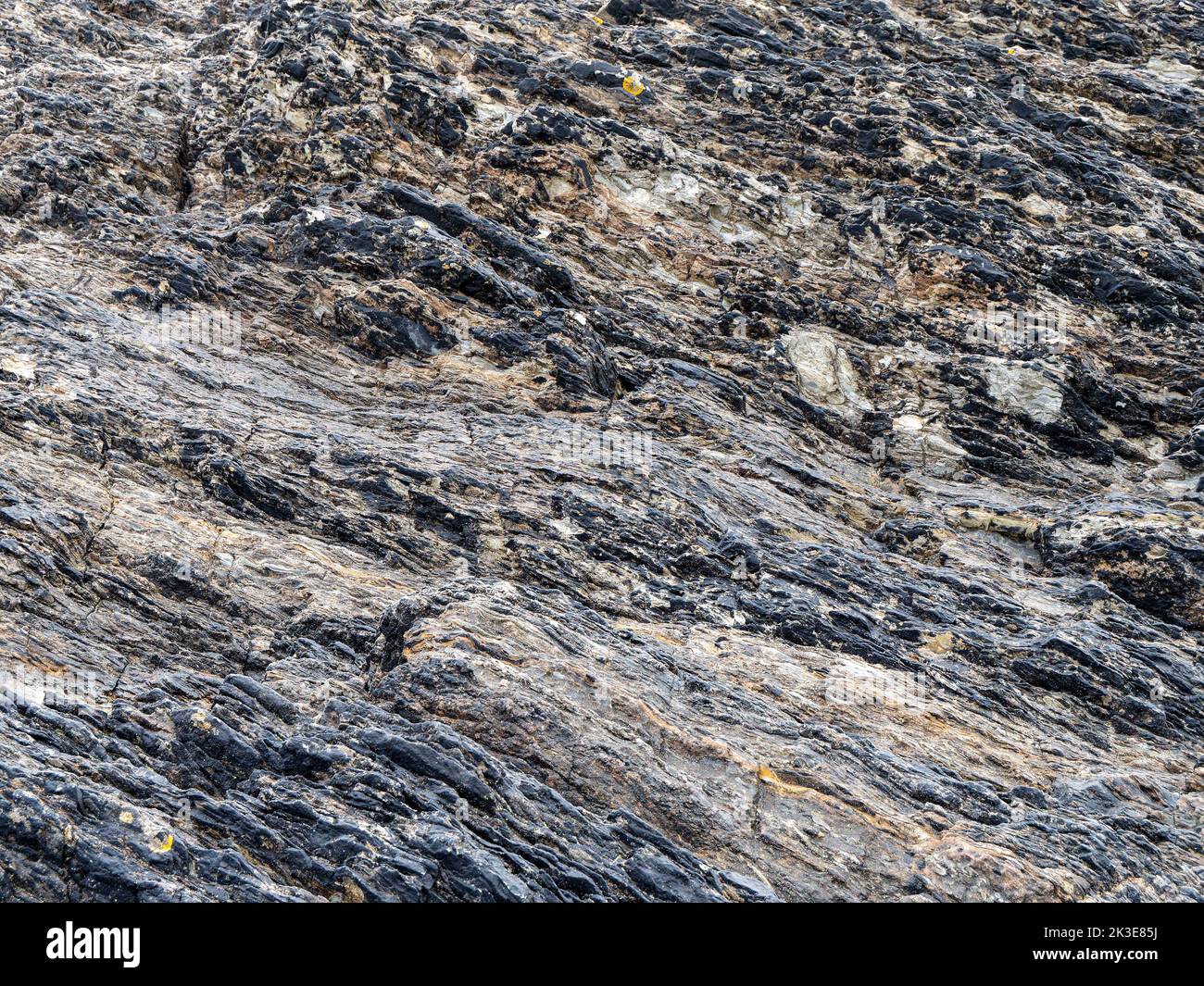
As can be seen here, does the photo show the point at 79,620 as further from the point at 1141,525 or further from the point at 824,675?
the point at 1141,525

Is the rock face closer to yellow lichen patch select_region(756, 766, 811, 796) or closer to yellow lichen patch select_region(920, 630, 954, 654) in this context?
yellow lichen patch select_region(756, 766, 811, 796)

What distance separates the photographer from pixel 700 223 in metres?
22.8

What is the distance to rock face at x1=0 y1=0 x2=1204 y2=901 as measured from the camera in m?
11.2

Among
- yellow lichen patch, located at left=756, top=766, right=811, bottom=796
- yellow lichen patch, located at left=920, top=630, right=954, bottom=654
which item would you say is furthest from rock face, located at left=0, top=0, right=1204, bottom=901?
yellow lichen patch, located at left=920, top=630, right=954, bottom=654

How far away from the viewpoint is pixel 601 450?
17719 mm

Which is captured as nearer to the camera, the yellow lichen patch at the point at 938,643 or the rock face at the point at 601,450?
the rock face at the point at 601,450

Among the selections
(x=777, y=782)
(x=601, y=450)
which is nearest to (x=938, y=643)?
(x=777, y=782)

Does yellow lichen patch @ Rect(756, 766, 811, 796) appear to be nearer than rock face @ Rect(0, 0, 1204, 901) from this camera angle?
No

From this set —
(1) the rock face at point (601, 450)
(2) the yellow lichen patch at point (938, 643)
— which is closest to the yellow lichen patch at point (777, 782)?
→ (1) the rock face at point (601, 450)

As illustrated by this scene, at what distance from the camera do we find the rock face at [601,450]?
1117 centimetres

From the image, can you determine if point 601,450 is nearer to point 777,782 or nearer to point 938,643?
point 938,643

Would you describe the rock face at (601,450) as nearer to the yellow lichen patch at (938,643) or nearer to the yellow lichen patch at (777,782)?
the yellow lichen patch at (777,782)

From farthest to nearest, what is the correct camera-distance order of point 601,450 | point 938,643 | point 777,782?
point 601,450, point 938,643, point 777,782

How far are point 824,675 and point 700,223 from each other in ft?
40.9
